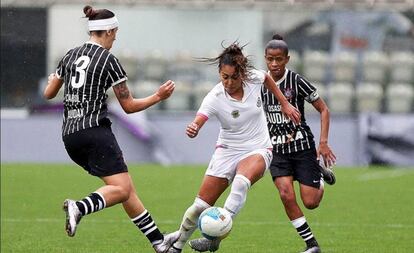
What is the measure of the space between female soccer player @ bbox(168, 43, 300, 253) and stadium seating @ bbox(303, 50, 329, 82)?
17.0 metres

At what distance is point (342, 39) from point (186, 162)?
5.11 metres

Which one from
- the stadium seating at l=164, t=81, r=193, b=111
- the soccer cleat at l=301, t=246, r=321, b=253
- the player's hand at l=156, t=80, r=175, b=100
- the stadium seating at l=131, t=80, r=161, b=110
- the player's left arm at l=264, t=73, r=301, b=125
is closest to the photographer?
the player's hand at l=156, t=80, r=175, b=100

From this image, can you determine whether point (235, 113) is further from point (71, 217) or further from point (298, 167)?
point (71, 217)

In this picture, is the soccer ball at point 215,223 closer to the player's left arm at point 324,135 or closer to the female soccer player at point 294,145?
the female soccer player at point 294,145

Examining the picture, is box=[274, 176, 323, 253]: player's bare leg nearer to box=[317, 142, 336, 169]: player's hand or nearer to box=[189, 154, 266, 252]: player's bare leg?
box=[317, 142, 336, 169]: player's hand

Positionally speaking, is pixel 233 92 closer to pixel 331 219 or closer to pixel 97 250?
pixel 97 250

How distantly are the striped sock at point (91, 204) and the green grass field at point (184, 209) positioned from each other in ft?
5.94

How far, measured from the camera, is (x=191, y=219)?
10758 mm

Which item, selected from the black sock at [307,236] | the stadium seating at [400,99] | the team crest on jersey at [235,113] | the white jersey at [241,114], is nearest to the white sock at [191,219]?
the white jersey at [241,114]

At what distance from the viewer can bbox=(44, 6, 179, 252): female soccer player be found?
10008mm

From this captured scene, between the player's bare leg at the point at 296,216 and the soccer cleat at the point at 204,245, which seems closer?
the soccer cleat at the point at 204,245

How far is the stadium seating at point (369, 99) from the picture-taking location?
27438mm

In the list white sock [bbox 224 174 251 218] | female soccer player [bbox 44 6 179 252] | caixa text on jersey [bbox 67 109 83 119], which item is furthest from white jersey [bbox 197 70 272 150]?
caixa text on jersey [bbox 67 109 83 119]

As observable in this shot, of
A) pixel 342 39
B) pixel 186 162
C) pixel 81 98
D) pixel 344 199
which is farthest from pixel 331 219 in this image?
pixel 342 39
